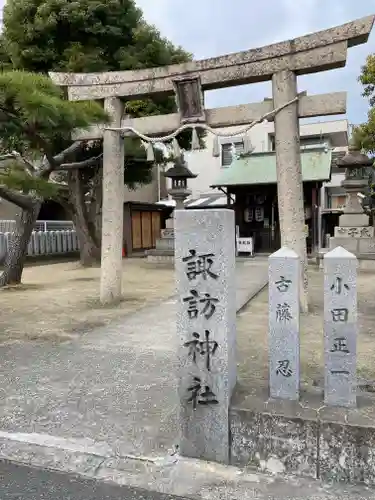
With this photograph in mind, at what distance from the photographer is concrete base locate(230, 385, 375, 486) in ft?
8.84

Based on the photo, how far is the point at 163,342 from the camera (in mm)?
5715

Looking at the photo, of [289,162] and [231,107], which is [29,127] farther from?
[289,162]

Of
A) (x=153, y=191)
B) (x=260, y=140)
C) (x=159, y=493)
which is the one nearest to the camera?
(x=159, y=493)

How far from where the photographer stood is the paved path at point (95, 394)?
3.18m

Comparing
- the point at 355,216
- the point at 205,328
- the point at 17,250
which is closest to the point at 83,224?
the point at 17,250

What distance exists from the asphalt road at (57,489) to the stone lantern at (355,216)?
40.7ft

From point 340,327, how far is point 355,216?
1230 cm

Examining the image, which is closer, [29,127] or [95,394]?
[95,394]

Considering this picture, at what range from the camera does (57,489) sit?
2.69 metres

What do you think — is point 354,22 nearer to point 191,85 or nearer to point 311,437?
point 191,85

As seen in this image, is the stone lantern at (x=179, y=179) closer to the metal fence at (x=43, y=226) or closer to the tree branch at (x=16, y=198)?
the metal fence at (x=43, y=226)

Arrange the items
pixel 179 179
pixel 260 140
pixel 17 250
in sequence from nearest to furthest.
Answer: pixel 17 250, pixel 179 179, pixel 260 140

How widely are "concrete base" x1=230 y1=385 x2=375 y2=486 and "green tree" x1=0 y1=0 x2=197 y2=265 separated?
1069cm

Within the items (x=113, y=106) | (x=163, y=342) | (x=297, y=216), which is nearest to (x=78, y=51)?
(x=113, y=106)
